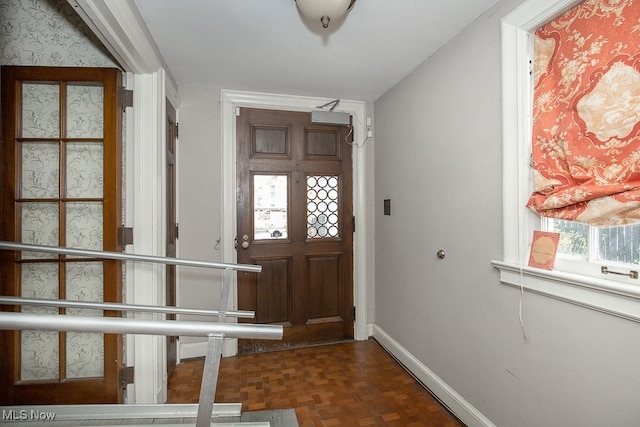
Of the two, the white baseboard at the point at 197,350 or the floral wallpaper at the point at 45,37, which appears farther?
the white baseboard at the point at 197,350

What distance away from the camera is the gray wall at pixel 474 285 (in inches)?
47.1

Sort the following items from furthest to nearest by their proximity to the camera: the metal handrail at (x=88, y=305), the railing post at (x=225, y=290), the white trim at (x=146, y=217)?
1. the white trim at (x=146, y=217)
2. the railing post at (x=225, y=290)
3. the metal handrail at (x=88, y=305)

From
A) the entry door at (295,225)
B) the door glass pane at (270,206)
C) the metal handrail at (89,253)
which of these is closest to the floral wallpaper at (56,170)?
the metal handrail at (89,253)

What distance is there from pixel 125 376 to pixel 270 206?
160cm

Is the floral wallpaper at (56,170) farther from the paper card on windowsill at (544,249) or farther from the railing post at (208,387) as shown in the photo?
the paper card on windowsill at (544,249)

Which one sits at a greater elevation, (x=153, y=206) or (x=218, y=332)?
(x=153, y=206)

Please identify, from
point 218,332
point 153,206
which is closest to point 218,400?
point 153,206

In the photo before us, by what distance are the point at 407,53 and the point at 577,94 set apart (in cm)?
113

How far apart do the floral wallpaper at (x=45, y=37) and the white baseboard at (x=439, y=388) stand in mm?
2859

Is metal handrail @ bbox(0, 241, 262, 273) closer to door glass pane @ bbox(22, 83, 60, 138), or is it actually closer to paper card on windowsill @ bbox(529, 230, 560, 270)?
door glass pane @ bbox(22, 83, 60, 138)

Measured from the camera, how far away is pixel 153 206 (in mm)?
1884

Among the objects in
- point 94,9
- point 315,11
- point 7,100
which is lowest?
point 7,100

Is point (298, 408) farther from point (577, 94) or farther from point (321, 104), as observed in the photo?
point (321, 104)

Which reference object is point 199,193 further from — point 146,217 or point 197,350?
point 197,350
